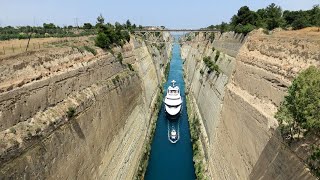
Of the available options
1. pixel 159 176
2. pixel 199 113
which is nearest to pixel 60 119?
pixel 159 176

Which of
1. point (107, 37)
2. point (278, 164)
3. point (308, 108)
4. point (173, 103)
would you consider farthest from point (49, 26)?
point (308, 108)

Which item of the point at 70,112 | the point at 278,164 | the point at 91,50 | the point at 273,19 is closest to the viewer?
the point at 278,164

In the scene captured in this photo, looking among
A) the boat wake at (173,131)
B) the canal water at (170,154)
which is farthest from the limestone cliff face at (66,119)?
the boat wake at (173,131)

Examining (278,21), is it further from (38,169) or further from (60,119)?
(38,169)

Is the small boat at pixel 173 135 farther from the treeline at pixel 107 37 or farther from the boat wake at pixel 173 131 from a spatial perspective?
the treeline at pixel 107 37

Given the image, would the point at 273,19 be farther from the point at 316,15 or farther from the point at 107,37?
the point at 107,37

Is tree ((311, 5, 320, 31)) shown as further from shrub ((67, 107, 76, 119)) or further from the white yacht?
shrub ((67, 107, 76, 119))
